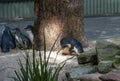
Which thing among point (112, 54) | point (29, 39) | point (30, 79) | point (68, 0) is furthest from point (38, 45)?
point (30, 79)

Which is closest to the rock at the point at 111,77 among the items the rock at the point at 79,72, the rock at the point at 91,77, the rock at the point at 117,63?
the rock at the point at 91,77

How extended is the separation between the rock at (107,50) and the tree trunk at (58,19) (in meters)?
2.13

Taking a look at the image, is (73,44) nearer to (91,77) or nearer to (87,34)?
(91,77)

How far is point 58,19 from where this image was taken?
9109 mm

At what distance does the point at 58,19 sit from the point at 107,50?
253 centimetres

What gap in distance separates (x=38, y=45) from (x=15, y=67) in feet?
5.28

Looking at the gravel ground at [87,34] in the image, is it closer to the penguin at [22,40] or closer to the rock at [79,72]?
the penguin at [22,40]

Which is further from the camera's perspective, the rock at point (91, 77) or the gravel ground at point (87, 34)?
the gravel ground at point (87, 34)

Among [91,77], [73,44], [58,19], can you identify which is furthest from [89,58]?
[58,19]

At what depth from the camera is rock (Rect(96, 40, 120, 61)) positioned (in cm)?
642

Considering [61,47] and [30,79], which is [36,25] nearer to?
[61,47]

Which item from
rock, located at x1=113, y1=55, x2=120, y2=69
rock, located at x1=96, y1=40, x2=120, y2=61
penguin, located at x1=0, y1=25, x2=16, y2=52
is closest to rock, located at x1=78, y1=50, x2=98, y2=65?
rock, located at x1=96, y1=40, x2=120, y2=61

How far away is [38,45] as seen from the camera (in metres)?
9.20

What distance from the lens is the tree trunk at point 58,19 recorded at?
29.8ft
